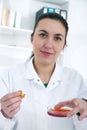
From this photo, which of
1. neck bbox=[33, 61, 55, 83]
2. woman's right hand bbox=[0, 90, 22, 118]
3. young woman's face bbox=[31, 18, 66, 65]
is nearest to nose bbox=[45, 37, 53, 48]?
young woman's face bbox=[31, 18, 66, 65]

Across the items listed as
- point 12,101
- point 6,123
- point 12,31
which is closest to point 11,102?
point 12,101

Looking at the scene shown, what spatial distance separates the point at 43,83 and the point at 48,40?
0.27 meters

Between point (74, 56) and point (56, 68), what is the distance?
6.15 feet

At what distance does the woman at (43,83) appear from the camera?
1396 millimetres

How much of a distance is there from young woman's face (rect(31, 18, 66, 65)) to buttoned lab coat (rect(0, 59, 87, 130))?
12 centimetres

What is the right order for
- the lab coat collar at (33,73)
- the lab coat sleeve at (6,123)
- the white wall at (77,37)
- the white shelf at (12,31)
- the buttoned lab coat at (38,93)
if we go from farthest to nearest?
the white wall at (77,37) → the white shelf at (12,31) → the lab coat collar at (33,73) → the buttoned lab coat at (38,93) → the lab coat sleeve at (6,123)

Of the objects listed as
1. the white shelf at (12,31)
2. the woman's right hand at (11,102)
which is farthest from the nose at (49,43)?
the white shelf at (12,31)

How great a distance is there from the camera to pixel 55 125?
1419 millimetres

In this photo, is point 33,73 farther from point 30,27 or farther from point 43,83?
point 30,27

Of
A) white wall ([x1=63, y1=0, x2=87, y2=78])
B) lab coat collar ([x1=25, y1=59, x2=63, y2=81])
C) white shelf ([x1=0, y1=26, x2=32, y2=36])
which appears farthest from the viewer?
white wall ([x1=63, y1=0, x2=87, y2=78])

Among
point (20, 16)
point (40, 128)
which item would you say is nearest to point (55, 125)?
point (40, 128)

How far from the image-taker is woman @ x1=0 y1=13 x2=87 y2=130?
1.40 m

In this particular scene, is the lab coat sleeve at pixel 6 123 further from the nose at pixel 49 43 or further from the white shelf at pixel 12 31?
the white shelf at pixel 12 31

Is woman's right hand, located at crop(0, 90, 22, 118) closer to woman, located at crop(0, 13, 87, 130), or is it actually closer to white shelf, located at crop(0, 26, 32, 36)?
woman, located at crop(0, 13, 87, 130)
